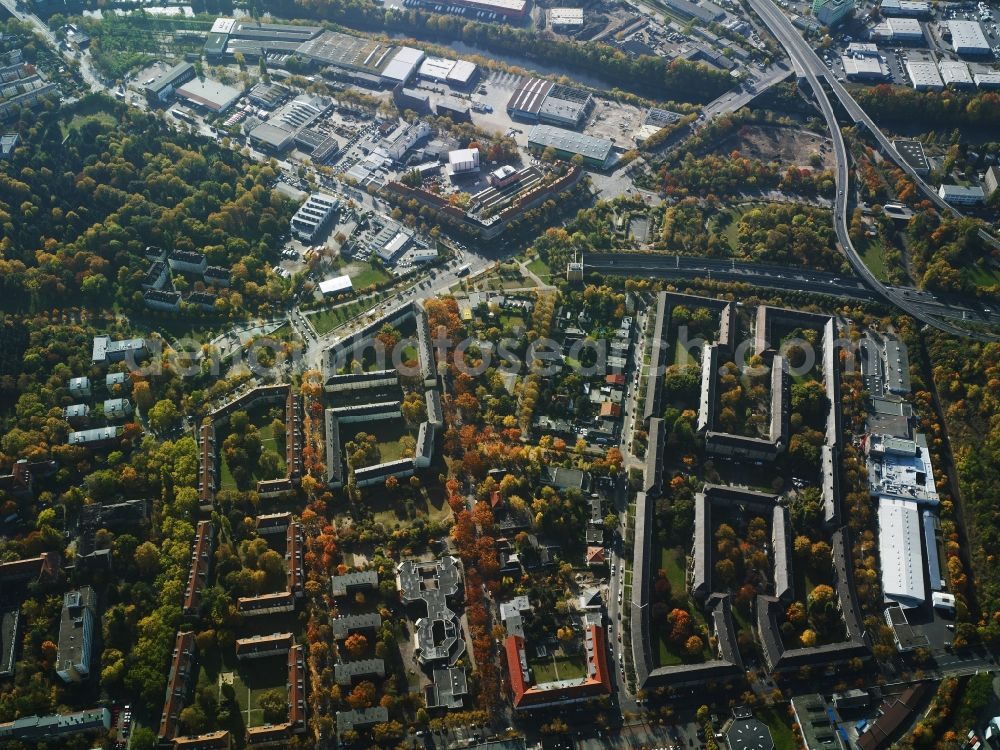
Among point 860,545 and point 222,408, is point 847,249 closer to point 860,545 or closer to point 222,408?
point 860,545

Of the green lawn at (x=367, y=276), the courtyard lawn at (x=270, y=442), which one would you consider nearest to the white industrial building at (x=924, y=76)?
the green lawn at (x=367, y=276)

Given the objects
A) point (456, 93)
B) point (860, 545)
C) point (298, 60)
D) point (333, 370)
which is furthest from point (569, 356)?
point (298, 60)

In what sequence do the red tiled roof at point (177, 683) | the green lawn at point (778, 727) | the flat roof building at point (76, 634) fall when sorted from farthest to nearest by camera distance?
1. the flat roof building at point (76, 634)
2. the green lawn at point (778, 727)
3. the red tiled roof at point (177, 683)

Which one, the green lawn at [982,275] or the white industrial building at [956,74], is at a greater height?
the white industrial building at [956,74]

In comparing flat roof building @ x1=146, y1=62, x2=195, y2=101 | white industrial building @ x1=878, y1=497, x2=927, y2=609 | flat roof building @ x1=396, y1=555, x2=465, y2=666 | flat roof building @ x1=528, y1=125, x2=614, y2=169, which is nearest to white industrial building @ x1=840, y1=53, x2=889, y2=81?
flat roof building @ x1=528, y1=125, x2=614, y2=169

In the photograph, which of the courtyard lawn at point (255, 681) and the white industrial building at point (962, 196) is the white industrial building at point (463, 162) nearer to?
the white industrial building at point (962, 196)
